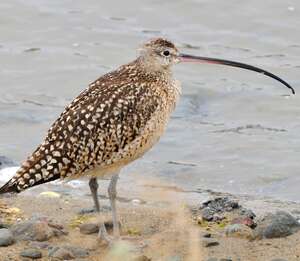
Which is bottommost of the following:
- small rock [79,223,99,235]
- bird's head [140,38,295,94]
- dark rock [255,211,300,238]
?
small rock [79,223,99,235]

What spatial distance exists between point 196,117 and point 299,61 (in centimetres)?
201

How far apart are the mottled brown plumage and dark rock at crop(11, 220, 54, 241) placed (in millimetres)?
295

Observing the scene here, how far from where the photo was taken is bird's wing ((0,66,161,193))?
7344 mm

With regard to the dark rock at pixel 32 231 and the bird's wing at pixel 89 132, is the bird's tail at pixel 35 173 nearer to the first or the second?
the bird's wing at pixel 89 132

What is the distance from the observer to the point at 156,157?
1088 cm

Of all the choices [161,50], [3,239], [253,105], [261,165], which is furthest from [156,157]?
[3,239]

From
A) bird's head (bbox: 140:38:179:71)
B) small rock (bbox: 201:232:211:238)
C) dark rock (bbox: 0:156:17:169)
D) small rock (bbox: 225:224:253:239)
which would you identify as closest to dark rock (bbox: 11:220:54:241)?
small rock (bbox: 201:232:211:238)

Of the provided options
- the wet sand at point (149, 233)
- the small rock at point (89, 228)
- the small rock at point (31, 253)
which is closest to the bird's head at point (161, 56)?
the wet sand at point (149, 233)

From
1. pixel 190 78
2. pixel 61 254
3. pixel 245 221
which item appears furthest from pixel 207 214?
pixel 190 78

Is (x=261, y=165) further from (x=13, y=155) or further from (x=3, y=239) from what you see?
(x=3, y=239)

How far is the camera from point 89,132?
7438 mm

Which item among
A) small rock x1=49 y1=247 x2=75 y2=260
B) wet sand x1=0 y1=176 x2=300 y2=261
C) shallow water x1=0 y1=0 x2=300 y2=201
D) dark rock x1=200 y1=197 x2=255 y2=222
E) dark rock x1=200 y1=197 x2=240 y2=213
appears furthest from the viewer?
shallow water x1=0 y1=0 x2=300 y2=201

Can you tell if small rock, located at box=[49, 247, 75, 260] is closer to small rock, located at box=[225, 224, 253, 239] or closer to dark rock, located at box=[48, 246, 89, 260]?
dark rock, located at box=[48, 246, 89, 260]

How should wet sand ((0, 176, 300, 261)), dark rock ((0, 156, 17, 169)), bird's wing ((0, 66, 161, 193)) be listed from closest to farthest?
wet sand ((0, 176, 300, 261))
bird's wing ((0, 66, 161, 193))
dark rock ((0, 156, 17, 169))
